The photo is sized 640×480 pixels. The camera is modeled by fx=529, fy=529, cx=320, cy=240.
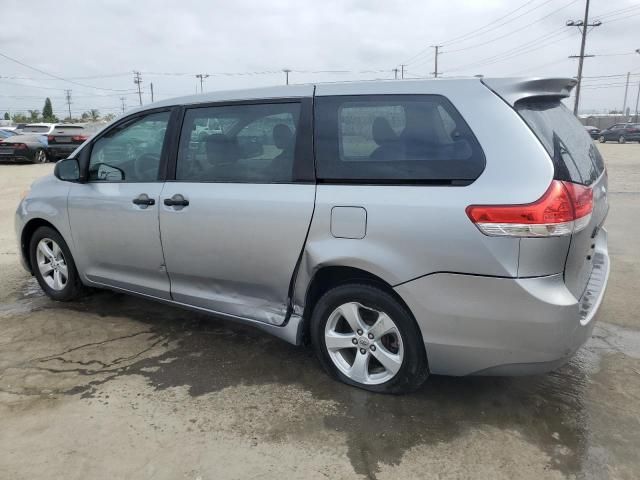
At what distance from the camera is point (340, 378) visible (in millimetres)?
3084

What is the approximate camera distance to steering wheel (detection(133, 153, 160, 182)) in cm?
370

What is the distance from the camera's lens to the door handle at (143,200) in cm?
360

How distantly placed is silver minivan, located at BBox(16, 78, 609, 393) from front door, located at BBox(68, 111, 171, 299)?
2 cm

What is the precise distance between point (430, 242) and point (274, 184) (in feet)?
3.39

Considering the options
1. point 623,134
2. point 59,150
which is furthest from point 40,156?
point 623,134

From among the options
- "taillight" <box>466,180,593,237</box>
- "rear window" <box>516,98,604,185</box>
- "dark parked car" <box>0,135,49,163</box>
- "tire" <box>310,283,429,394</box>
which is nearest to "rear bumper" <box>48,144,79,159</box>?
"dark parked car" <box>0,135,49,163</box>

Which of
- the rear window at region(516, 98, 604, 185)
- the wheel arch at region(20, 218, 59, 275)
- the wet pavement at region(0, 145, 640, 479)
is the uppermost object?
the rear window at region(516, 98, 604, 185)

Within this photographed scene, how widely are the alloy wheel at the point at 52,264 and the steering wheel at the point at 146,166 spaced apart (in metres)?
1.17

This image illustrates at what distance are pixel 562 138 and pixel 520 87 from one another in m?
0.34

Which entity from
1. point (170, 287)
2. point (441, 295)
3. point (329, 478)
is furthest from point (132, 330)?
→ point (441, 295)

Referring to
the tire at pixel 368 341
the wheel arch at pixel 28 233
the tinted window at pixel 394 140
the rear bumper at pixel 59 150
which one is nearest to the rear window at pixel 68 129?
the rear bumper at pixel 59 150

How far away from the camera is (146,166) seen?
149 inches

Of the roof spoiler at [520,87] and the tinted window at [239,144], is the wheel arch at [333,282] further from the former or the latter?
the roof spoiler at [520,87]

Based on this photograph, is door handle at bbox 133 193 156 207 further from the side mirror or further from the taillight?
the taillight
